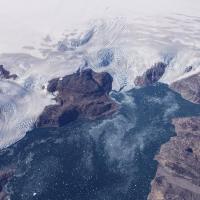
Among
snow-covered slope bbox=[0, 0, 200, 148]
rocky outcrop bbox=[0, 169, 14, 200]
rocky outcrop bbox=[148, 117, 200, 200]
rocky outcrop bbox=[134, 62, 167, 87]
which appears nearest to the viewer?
rocky outcrop bbox=[0, 169, 14, 200]

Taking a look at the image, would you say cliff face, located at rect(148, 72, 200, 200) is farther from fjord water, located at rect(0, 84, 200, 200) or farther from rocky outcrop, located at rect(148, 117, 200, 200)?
fjord water, located at rect(0, 84, 200, 200)

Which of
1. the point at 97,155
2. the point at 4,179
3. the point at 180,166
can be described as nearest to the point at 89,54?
the point at 97,155

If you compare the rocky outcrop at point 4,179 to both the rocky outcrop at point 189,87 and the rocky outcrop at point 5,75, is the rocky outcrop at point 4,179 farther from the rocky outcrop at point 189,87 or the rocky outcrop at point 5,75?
the rocky outcrop at point 189,87

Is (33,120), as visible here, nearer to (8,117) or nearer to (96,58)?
(8,117)

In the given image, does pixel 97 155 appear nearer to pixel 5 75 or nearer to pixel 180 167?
pixel 180 167

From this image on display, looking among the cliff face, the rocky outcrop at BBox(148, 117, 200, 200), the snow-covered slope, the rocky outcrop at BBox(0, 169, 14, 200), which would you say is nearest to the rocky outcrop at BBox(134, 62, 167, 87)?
the snow-covered slope

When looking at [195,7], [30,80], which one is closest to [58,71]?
[30,80]
